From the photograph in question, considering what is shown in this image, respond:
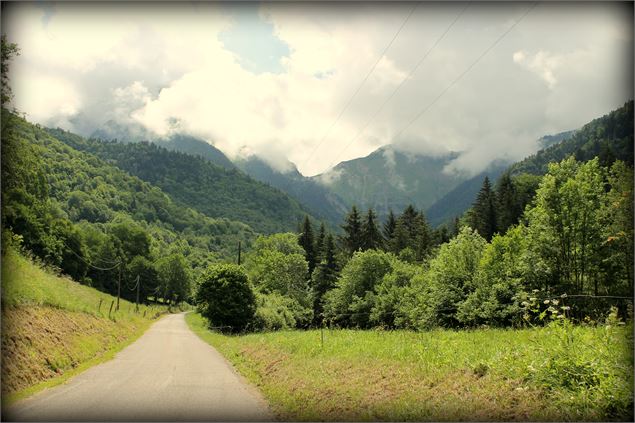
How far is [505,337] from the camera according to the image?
15.9 meters

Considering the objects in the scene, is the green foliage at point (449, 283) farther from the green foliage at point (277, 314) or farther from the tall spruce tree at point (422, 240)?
the tall spruce tree at point (422, 240)

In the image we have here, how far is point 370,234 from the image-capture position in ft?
276

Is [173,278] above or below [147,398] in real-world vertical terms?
below

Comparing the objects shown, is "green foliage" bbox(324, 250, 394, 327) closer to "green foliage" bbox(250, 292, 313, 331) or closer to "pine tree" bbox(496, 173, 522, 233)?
"green foliage" bbox(250, 292, 313, 331)

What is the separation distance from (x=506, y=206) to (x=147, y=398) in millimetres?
81794

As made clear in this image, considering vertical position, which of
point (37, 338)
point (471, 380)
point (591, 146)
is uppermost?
point (591, 146)

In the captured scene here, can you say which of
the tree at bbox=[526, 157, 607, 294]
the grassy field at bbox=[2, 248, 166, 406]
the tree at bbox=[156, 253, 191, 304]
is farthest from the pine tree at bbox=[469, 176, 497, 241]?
the tree at bbox=[156, 253, 191, 304]

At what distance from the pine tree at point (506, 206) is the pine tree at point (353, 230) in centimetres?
2517

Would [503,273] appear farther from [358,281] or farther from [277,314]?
[277,314]

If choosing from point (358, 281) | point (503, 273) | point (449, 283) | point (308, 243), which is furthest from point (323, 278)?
point (503, 273)

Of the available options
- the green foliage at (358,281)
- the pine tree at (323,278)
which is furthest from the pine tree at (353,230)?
the green foliage at (358,281)

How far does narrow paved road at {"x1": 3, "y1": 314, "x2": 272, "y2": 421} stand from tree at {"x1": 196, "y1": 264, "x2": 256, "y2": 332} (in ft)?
101

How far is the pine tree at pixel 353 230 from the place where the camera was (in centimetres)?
8406

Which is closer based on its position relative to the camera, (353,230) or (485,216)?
(353,230)
